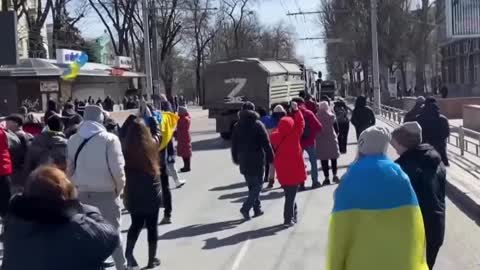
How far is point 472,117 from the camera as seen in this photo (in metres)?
30.7

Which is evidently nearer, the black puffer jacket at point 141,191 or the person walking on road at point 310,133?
the black puffer jacket at point 141,191

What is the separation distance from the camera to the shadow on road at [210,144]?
28691 millimetres

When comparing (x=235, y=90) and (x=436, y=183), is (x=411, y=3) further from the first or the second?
(x=436, y=183)

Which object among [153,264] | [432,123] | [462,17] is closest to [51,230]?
[153,264]

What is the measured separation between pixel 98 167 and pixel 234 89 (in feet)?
74.0

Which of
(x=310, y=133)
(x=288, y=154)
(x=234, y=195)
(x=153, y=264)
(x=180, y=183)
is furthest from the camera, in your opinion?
(x=180, y=183)

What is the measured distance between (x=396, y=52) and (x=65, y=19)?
87.8 feet

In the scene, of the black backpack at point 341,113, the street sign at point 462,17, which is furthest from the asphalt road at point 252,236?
the street sign at point 462,17

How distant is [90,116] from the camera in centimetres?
830

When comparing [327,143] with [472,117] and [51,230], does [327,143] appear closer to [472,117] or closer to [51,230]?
[51,230]

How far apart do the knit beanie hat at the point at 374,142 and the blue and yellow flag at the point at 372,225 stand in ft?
0.56

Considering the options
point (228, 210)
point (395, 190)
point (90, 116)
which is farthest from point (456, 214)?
point (395, 190)

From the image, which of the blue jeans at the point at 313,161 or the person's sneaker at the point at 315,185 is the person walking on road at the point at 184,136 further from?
the person's sneaker at the point at 315,185

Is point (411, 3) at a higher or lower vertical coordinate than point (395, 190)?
higher
